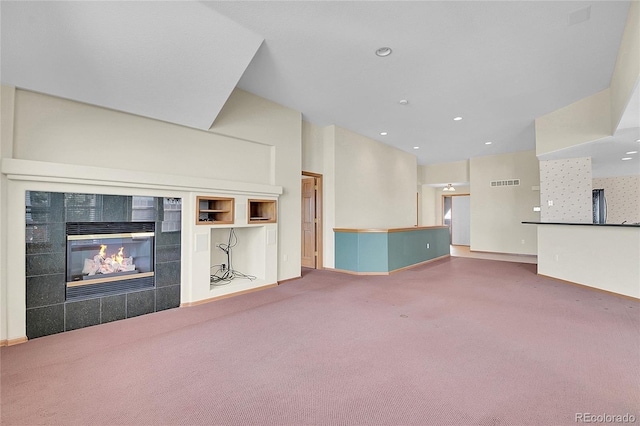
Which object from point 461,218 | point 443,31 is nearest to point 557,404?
point 443,31

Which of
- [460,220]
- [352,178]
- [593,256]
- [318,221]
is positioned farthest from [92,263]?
[460,220]

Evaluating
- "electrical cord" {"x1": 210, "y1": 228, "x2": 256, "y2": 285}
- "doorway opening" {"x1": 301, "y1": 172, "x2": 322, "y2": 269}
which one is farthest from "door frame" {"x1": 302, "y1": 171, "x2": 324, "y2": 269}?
"electrical cord" {"x1": 210, "y1": 228, "x2": 256, "y2": 285}

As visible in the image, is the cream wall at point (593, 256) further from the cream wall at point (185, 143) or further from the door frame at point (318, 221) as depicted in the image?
the cream wall at point (185, 143)

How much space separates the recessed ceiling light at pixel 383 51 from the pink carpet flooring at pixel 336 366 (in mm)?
3200

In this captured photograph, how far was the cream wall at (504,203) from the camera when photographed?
341 inches

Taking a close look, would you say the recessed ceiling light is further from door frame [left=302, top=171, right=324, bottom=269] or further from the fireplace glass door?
the fireplace glass door

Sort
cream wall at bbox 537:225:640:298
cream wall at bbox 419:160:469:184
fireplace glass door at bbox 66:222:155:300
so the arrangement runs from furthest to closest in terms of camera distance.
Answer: cream wall at bbox 419:160:469:184 < cream wall at bbox 537:225:640:298 < fireplace glass door at bbox 66:222:155:300

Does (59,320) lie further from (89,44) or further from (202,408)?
(89,44)

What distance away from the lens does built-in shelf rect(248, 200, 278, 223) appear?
15.8 ft

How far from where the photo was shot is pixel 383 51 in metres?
3.45

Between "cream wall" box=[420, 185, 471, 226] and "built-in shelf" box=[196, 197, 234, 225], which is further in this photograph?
"cream wall" box=[420, 185, 471, 226]

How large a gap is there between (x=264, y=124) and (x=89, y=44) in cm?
255

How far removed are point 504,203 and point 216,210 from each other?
29.1 ft

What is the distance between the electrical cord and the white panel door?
10.1 metres
